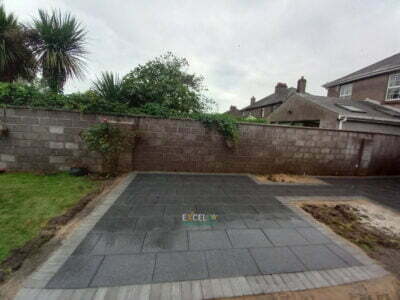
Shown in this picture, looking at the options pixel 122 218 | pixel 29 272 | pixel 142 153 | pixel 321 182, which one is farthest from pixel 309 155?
pixel 29 272

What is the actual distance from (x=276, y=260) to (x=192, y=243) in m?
1.06

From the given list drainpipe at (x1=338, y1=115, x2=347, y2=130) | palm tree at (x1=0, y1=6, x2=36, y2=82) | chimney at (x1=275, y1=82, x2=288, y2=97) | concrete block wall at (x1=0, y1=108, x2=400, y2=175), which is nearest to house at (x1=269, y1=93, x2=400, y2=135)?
drainpipe at (x1=338, y1=115, x2=347, y2=130)

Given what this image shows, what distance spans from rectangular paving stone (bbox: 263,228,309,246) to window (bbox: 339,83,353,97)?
59.6 ft

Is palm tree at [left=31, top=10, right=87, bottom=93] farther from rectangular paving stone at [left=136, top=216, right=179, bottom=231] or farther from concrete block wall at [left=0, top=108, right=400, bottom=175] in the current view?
rectangular paving stone at [left=136, top=216, right=179, bottom=231]

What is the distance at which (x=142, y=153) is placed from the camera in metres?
5.34

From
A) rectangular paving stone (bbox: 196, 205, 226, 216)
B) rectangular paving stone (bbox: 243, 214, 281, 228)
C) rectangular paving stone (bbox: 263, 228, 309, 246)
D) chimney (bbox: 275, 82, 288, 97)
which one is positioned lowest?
rectangular paving stone (bbox: 263, 228, 309, 246)

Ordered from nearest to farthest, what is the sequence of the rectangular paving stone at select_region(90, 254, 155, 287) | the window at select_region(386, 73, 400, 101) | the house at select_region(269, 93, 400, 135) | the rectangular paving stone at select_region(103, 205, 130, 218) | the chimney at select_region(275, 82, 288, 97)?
the rectangular paving stone at select_region(90, 254, 155, 287) < the rectangular paving stone at select_region(103, 205, 130, 218) < the house at select_region(269, 93, 400, 135) < the window at select_region(386, 73, 400, 101) < the chimney at select_region(275, 82, 288, 97)

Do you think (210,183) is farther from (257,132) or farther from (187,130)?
(257,132)

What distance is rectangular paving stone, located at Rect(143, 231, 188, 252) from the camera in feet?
6.97

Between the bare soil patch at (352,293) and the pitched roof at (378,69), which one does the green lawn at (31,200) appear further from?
the pitched roof at (378,69)

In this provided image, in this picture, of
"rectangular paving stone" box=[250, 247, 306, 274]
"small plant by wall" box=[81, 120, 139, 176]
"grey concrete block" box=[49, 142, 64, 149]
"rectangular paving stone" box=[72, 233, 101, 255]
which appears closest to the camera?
"rectangular paving stone" box=[250, 247, 306, 274]

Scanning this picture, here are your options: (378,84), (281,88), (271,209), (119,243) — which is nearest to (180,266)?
(119,243)

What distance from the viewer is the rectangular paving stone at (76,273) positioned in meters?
1.57

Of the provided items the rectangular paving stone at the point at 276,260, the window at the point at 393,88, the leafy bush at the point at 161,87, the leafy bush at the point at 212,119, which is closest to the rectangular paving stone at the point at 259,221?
the rectangular paving stone at the point at 276,260
